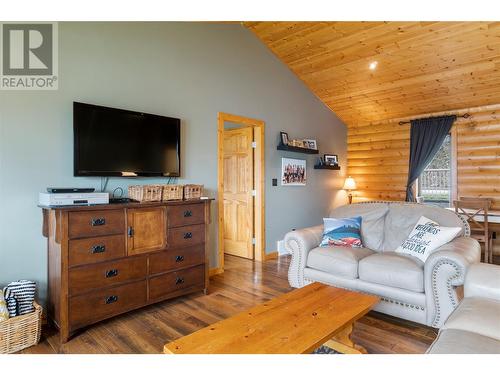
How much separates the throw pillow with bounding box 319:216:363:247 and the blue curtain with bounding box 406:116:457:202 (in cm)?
277

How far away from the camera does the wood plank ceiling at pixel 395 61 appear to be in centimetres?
369

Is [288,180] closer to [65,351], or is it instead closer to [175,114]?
[175,114]

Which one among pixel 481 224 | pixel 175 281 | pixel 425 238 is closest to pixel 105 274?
pixel 175 281

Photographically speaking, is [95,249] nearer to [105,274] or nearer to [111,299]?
[105,274]

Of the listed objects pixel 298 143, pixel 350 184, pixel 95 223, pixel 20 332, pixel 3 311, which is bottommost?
pixel 20 332

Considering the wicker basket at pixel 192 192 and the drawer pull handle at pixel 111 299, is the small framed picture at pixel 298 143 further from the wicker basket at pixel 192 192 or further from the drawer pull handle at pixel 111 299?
the drawer pull handle at pixel 111 299

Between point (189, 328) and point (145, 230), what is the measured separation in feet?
2.95

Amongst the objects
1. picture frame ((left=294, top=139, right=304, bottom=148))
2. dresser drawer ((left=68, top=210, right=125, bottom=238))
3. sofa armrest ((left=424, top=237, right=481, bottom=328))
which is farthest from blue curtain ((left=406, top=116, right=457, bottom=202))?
dresser drawer ((left=68, top=210, right=125, bottom=238))

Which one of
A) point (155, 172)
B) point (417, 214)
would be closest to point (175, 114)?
point (155, 172)

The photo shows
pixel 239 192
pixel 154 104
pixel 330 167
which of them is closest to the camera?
pixel 154 104

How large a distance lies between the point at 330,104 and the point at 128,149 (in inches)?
159

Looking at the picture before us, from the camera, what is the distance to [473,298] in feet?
6.05

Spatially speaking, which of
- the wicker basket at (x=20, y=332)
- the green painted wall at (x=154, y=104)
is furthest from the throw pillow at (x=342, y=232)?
the wicker basket at (x=20, y=332)

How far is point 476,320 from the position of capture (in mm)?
1541
